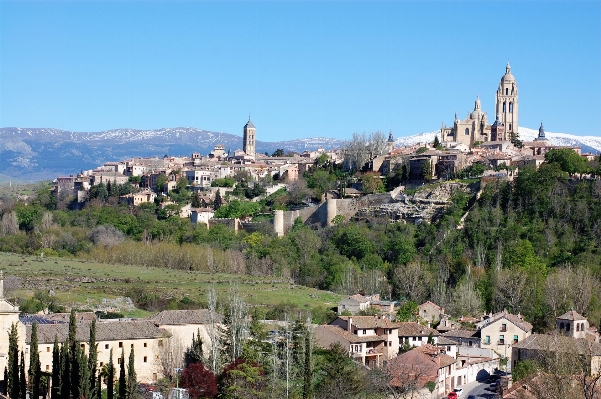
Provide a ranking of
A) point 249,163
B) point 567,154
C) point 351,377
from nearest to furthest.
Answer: point 351,377 < point 567,154 < point 249,163

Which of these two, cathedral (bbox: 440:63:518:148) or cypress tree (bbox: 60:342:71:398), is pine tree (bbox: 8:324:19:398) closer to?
cypress tree (bbox: 60:342:71:398)

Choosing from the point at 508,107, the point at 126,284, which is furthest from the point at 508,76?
the point at 126,284

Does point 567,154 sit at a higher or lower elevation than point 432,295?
higher

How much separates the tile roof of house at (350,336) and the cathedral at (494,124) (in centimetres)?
5437

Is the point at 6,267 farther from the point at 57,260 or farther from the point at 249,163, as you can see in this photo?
the point at 249,163

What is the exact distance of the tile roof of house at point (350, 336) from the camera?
44.9m

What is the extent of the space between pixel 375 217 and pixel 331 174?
15.6 m

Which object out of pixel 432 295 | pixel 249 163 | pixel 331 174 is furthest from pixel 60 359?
pixel 249 163

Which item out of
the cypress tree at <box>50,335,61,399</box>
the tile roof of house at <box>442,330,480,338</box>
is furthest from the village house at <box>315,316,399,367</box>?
the cypress tree at <box>50,335,61,399</box>

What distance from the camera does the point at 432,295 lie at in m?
64.4

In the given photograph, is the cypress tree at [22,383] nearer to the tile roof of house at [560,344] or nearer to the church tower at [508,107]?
the tile roof of house at [560,344]

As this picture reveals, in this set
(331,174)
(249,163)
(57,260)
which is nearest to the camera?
(57,260)

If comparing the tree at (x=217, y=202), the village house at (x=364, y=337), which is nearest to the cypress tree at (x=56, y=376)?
the village house at (x=364, y=337)

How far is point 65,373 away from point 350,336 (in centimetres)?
1517
